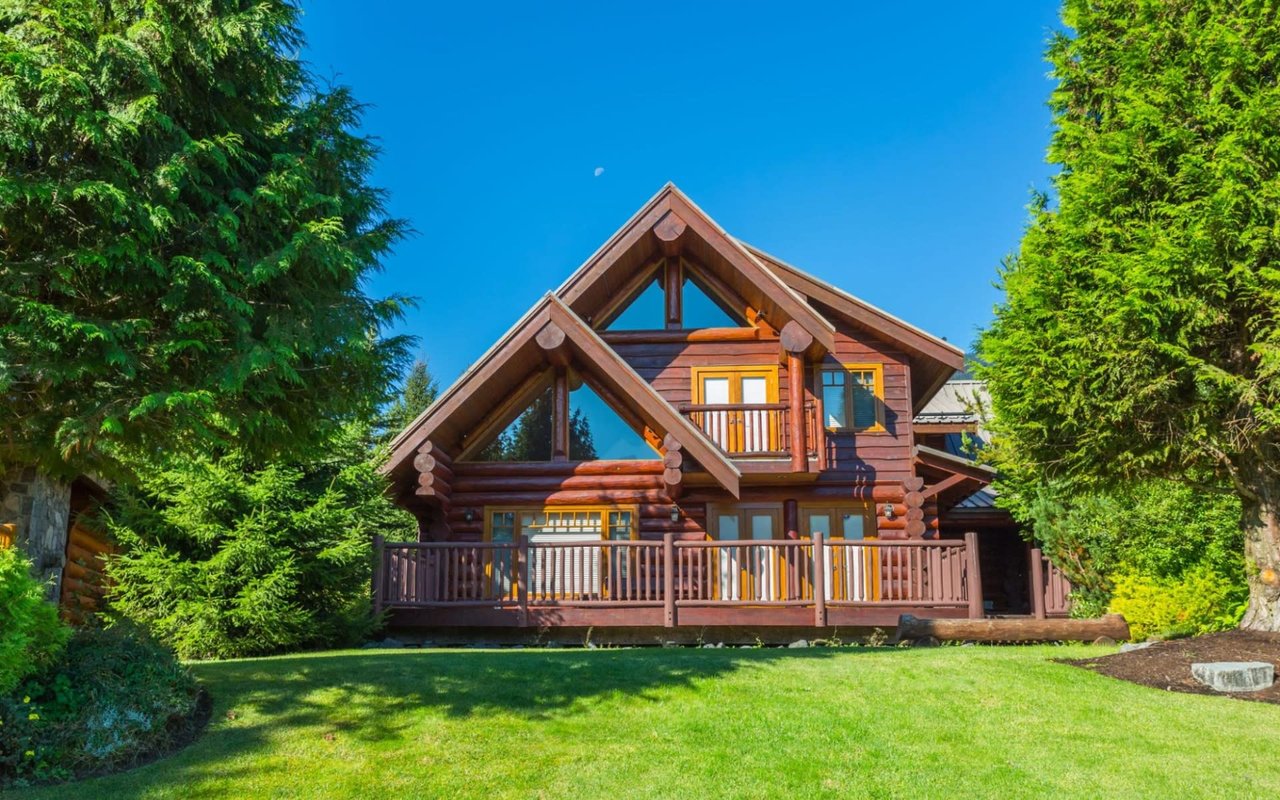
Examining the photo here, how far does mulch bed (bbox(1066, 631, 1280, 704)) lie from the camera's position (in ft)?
35.0

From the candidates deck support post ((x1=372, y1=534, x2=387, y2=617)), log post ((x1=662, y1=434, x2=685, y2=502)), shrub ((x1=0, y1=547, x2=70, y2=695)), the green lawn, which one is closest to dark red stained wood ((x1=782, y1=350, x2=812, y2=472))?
log post ((x1=662, y1=434, x2=685, y2=502))

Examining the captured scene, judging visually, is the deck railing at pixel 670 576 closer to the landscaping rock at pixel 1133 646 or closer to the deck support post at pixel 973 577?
the deck support post at pixel 973 577

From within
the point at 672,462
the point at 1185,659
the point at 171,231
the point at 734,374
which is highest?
the point at 734,374

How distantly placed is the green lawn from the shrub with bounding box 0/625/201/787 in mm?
374

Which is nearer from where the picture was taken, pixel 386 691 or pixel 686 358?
pixel 386 691

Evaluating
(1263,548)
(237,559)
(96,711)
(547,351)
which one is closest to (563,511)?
(547,351)

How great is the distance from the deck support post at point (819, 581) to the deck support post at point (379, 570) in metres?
7.23

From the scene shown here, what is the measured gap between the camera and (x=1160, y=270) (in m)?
11.2

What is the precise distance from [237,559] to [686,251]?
36.8ft

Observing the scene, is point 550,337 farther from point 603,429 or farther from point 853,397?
point 853,397

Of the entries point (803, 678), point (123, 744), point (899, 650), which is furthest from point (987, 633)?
point (123, 744)

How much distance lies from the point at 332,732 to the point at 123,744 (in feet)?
5.57

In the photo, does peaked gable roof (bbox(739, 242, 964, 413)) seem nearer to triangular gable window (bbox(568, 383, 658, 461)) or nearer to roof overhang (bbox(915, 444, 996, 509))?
roof overhang (bbox(915, 444, 996, 509))

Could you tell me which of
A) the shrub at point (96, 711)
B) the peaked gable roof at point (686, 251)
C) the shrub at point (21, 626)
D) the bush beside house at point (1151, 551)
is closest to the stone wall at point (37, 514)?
the shrub at point (96, 711)
